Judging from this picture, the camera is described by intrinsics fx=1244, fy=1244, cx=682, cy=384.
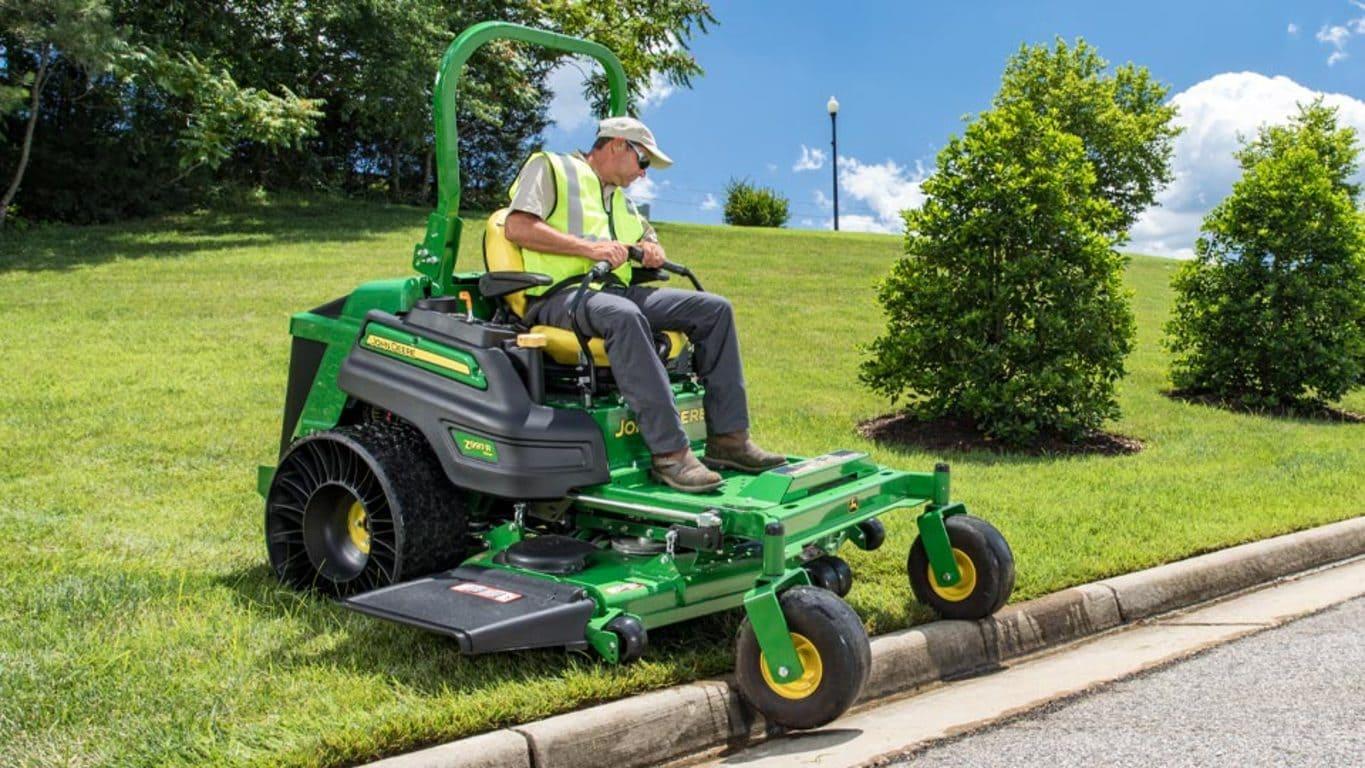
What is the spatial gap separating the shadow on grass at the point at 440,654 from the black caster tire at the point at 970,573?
80 centimetres

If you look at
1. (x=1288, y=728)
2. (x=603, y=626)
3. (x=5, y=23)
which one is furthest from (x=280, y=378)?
(x=5, y=23)

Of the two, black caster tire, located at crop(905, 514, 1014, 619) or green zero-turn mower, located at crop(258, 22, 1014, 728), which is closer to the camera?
green zero-turn mower, located at crop(258, 22, 1014, 728)

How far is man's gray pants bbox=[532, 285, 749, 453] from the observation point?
4559 mm

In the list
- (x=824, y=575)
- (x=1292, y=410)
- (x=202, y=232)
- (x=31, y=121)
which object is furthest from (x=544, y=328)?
(x=202, y=232)

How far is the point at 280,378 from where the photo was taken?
36.5 feet

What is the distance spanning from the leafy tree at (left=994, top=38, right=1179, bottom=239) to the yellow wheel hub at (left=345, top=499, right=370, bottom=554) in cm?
4180

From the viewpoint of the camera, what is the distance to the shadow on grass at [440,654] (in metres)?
4.05

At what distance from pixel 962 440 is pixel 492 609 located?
6.13m

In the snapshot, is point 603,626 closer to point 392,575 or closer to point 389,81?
point 392,575

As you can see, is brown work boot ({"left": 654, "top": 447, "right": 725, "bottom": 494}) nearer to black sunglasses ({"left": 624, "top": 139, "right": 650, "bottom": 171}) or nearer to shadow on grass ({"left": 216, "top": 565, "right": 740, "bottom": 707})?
shadow on grass ({"left": 216, "top": 565, "right": 740, "bottom": 707})

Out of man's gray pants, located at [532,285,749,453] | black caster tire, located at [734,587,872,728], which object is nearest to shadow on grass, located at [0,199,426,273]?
man's gray pants, located at [532,285,749,453]

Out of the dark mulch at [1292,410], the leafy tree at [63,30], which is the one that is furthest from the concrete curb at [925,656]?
the leafy tree at [63,30]

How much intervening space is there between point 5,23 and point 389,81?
26.5 feet

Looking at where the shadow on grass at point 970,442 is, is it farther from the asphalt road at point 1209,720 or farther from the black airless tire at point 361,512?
the black airless tire at point 361,512
